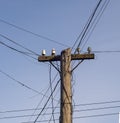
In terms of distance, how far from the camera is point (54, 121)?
14.5m

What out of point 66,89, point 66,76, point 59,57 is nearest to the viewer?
point 66,89

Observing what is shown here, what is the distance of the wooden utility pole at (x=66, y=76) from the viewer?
1230 cm

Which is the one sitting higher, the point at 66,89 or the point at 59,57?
the point at 59,57

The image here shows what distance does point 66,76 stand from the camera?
12844mm

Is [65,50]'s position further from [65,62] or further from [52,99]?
[52,99]

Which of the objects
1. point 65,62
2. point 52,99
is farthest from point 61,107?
point 52,99

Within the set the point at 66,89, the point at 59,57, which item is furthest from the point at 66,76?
the point at 59,57

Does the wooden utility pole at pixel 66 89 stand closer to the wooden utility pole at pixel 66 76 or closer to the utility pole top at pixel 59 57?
the wooden utility pole at pixel 66 76

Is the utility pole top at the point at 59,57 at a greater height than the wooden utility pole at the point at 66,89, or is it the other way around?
the utility pole top at the point at 59,57

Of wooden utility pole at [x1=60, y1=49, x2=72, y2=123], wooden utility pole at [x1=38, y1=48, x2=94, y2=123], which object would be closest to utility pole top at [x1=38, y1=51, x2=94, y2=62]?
wooden utility pole at [x1=38, y1=48, x2=94, y2=123]

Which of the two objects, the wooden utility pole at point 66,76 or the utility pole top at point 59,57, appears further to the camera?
the utility pole top at point 59,57

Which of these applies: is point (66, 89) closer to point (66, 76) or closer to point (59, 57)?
point (66, 76)

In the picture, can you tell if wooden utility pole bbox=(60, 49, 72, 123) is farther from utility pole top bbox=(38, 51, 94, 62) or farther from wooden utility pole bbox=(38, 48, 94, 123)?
utility pole top bbox=(38, 51, 94, 62)

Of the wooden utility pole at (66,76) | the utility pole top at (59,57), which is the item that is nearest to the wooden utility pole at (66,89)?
the wooden utility pole at (66,76)
